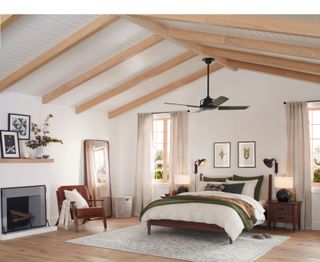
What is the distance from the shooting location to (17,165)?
7797 mm

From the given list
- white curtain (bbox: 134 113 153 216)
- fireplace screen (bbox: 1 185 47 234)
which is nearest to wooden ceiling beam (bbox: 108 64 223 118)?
white curtain (bbox: 134 113 153 216)

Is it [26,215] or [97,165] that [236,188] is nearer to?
[97,165]

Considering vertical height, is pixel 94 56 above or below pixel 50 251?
above

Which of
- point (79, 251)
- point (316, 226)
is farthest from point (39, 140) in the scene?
point (316, 226)

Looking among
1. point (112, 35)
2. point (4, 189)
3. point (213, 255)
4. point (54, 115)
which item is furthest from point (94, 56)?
point (213, 255)

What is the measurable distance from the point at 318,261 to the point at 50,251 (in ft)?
12.7

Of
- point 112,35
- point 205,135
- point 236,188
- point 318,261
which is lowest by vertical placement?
point 318,261

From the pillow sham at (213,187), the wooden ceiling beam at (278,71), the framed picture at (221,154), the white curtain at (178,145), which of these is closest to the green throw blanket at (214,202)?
the pillow sham at (213,187)

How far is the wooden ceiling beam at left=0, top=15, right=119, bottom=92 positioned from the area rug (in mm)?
2946

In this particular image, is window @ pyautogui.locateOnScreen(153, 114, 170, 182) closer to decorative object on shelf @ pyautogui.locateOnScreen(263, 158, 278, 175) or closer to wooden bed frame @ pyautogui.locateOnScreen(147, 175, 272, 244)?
decorative object on shelf @ pyautogui.locateOnScreen(263, 158, 278, 175)

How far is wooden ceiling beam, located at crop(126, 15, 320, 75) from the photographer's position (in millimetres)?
6281

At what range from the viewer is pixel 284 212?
316 inches

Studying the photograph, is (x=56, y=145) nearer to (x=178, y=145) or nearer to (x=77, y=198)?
(x=77, y=198)

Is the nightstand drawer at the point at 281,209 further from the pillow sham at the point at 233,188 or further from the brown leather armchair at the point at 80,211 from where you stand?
the brown leather armchair at the point at 80,211
